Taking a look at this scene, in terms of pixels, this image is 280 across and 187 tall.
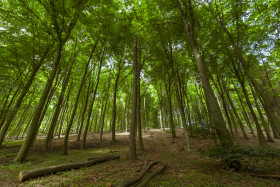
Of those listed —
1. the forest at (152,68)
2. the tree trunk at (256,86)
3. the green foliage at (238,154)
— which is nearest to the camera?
the green foliage at (238,154)

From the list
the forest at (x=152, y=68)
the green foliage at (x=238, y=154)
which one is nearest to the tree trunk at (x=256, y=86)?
the forest at (x=152, y=68)

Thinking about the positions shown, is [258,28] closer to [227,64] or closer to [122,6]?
[227,64]

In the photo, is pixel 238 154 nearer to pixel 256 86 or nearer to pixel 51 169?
pixel 256 86

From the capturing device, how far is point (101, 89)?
2131 centimetres

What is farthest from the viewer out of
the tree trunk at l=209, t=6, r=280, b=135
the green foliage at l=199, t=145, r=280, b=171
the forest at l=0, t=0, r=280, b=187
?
the tree trunk at l=209, t=6, r=280, b=135

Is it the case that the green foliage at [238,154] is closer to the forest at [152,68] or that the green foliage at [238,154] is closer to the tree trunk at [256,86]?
the forest at [152,68]

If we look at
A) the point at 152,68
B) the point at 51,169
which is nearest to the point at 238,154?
the point at 51,169

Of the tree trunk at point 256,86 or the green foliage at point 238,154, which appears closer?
the green foliage at point 238,154

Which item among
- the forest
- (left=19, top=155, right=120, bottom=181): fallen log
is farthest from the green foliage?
(left=19, top=155, right=120, bottom=181): fallen log

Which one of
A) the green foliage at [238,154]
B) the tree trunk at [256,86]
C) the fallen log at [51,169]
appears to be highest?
the tree trunk at [256,86]

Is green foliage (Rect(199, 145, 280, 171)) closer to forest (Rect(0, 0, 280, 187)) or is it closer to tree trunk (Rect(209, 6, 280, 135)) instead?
forest (Rect(0, 0, 280, 187))

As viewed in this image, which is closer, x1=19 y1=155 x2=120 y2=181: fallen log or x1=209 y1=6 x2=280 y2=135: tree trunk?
x1=19 y1=155 x2=120 y2=181: fallen log

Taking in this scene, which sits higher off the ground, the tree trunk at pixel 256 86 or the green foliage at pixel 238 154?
the tree trunk at pixel 256 86

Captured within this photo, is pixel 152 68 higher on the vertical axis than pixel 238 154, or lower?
higher
